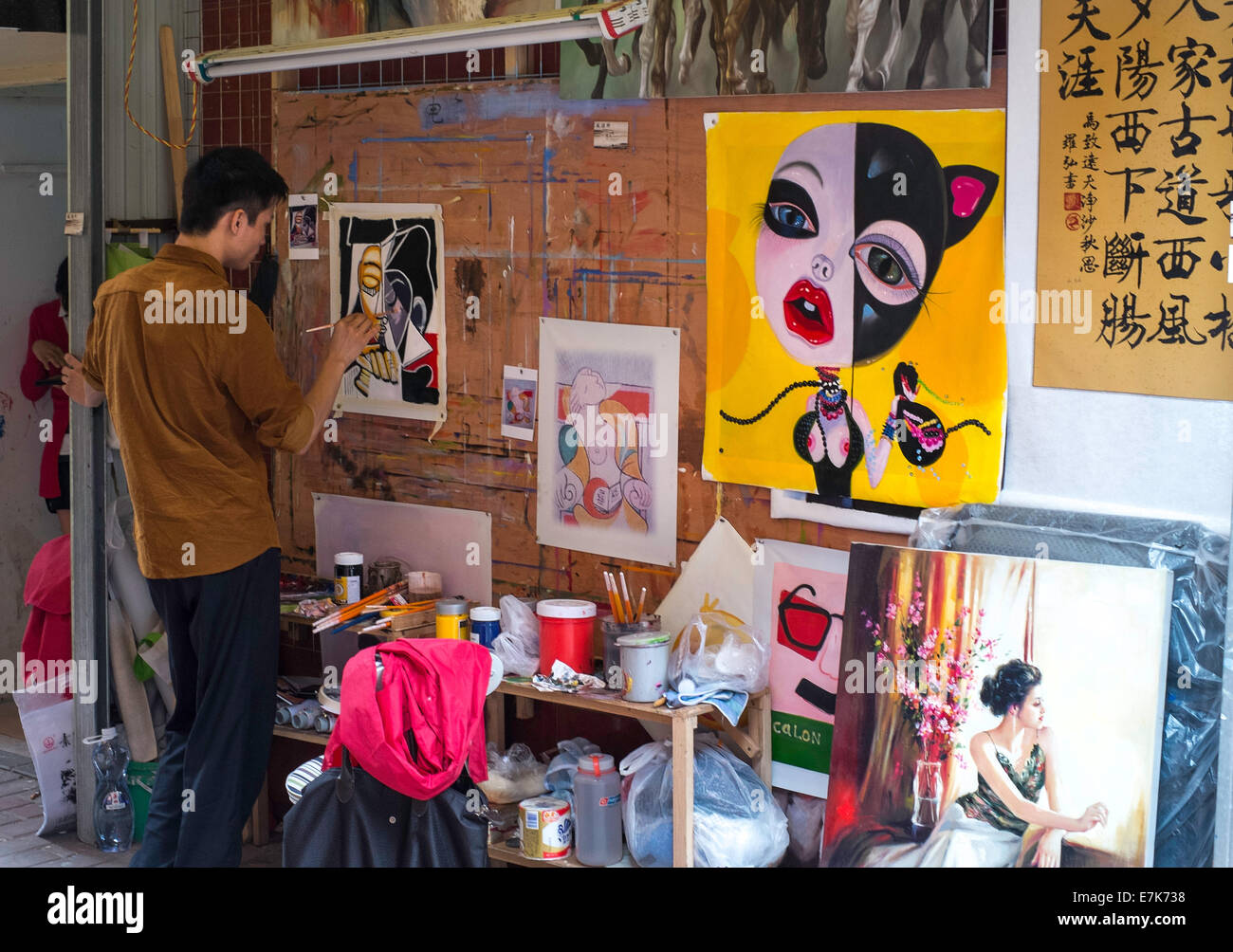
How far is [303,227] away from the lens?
4418 mm

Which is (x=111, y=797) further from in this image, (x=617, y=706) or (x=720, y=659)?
(x=720, y=659)

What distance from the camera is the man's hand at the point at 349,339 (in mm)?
3801

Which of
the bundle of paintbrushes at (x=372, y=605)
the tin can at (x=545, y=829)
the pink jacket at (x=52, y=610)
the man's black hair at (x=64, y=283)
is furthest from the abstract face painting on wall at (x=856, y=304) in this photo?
the man's black hair at (x=64, y=283)

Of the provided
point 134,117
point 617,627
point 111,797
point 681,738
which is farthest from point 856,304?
point 111,797

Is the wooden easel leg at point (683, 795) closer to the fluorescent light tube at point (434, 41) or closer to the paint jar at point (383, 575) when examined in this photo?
the paint jar at point (383, 575)

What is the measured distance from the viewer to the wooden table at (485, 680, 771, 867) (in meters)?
3.19

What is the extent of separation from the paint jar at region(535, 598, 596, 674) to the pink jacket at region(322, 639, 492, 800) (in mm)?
646

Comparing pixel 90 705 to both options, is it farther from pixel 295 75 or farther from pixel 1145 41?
pixel 1145 41

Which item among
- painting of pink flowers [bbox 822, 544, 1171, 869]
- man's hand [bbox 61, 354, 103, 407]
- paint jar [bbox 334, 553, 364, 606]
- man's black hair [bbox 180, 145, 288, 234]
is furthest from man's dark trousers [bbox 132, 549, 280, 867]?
painting of pink flowers [bbox 822, 544, 1171, 869]

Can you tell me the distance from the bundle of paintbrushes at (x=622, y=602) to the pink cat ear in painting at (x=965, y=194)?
1.33 m

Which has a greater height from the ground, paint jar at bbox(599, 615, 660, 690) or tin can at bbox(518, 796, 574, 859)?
paint jar at bbox(599, 615, 660, 690)

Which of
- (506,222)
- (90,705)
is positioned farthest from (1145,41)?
(90,705)

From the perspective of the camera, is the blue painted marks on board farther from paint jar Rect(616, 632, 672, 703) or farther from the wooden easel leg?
the wooden easel leg

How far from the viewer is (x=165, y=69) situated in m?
4.62
